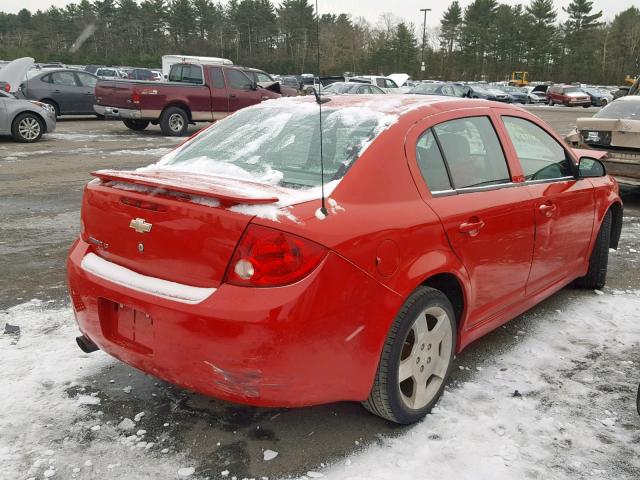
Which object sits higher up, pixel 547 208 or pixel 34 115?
pixel 34 115

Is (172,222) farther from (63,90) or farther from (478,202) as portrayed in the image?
(63,90)

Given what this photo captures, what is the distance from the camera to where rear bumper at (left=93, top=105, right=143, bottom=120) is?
16.0m

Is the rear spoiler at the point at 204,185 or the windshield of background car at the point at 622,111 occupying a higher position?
the windshield of background car at the point at 622,111

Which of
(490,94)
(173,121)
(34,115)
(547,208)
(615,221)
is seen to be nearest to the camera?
(547,208)

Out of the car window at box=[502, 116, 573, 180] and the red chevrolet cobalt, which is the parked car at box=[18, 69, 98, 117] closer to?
the red chevrolet cobalt

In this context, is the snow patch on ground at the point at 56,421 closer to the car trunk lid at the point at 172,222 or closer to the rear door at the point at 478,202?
the car trunk lid at the point at 172,222

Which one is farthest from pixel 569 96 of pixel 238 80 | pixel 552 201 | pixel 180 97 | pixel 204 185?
pixel 204 185

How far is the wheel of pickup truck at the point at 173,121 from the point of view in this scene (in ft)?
53.8

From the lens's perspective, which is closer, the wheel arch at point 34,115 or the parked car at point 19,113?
the parked car at point 19,113

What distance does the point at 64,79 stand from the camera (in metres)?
18.6

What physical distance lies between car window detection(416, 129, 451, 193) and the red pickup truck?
46.3 feet

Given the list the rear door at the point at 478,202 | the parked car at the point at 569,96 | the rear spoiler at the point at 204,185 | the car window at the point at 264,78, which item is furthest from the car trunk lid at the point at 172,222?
the parked car at the point at 569,96

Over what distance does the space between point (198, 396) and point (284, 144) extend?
1.41 metres

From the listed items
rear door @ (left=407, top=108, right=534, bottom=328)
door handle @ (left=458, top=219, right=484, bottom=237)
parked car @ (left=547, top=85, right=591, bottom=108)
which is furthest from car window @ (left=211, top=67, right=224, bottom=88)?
parked car @ (left=547, top=85, right=591, bottom=108)
